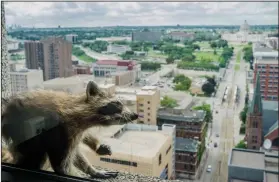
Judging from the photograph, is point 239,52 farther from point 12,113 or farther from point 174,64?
point 12,113

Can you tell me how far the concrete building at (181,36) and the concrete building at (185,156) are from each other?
0.55 metres

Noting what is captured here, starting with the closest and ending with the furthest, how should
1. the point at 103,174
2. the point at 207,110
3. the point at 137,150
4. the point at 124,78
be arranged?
the point at 103,174
the point at 137,150
the point at 124,78
the point at 207,110

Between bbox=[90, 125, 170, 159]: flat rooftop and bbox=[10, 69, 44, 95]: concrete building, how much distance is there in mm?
433

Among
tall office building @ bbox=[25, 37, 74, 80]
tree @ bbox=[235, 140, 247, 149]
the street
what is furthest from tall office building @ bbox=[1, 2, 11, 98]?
tree @ bbox=[235, 140, 247, 149]

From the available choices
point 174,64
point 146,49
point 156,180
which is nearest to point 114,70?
point 146,49

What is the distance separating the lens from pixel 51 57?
168 cm

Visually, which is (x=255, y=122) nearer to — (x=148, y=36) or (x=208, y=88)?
(x=208, y=88)

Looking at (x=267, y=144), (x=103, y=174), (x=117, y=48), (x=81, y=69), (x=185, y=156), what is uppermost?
(x=117, y=48)

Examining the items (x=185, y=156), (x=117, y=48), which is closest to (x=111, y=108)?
(x=117, y=48)

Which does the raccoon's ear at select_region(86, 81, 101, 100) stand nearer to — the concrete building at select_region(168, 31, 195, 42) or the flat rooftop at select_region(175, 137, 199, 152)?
the concrete building at select_region(168, 31, 195, 42)

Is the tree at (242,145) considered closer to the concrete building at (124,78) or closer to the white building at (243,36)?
the white building at (243,36)

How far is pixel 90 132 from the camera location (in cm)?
125

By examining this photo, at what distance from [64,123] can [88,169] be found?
0.23m

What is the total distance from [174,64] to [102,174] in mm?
700
